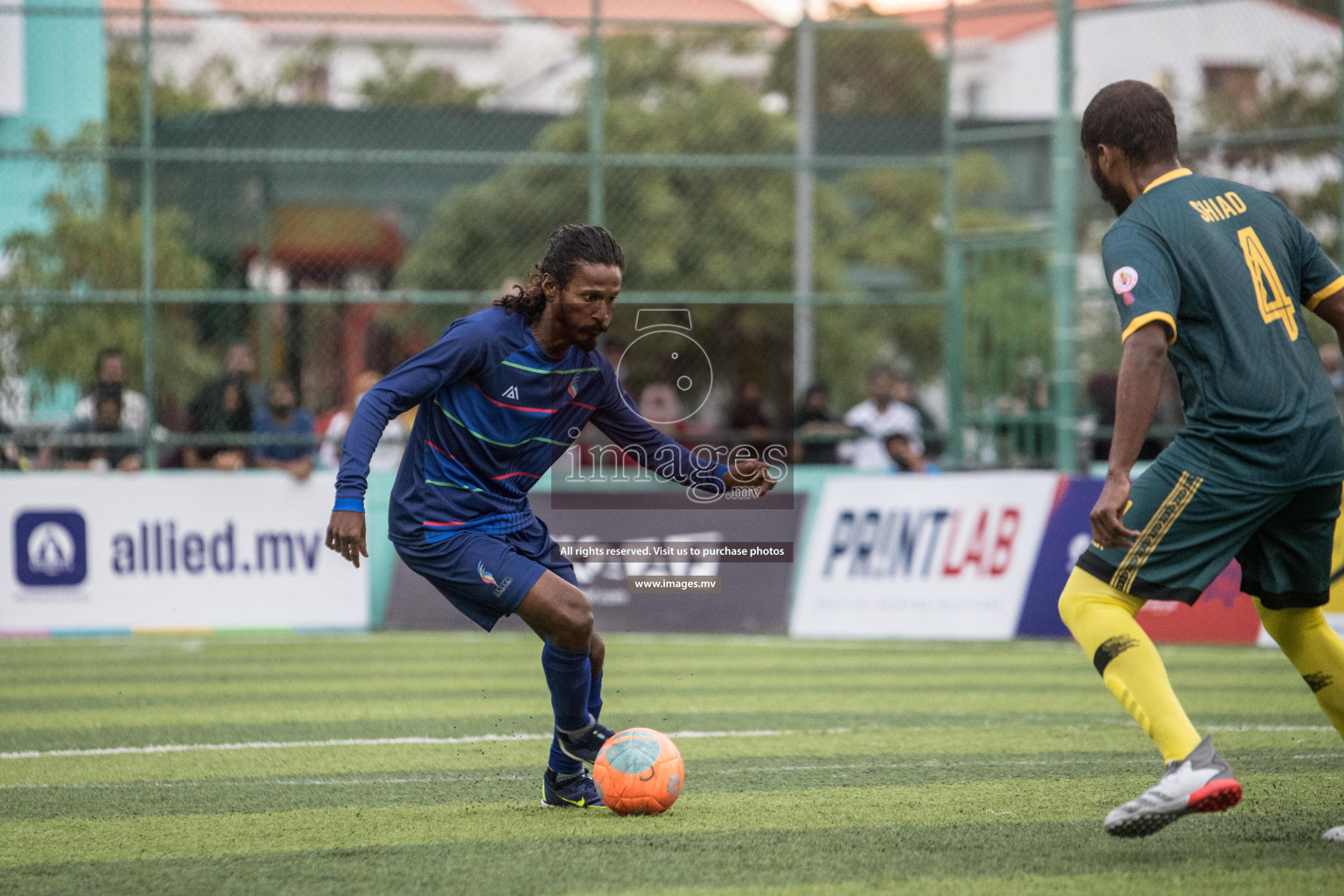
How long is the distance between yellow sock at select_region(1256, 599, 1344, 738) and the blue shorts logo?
9821mm

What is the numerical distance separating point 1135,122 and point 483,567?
241 cm

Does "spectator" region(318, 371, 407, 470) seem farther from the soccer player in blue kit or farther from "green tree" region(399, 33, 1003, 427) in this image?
the soccer player in blue kit

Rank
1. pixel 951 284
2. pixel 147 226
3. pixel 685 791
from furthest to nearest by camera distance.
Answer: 1. pixel 951 284
2. pixel 147 226
3. pixel 685 791

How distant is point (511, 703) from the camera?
28.2ft

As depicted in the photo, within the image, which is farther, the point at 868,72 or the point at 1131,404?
the point at 868,72

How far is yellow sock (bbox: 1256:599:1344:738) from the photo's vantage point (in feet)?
15.4

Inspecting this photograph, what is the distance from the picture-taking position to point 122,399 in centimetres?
Answer: 1305

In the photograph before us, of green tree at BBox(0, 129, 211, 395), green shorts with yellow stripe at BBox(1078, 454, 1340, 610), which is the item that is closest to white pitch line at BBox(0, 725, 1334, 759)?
green shorts with yellow stripe at BBox(1078, 454, 1340, 610)

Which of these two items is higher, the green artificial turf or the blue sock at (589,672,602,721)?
the blue sock at (589,672,602,721)

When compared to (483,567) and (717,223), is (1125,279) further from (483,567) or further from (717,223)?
(717,223)

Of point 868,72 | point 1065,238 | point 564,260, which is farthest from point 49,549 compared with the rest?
point 868,72

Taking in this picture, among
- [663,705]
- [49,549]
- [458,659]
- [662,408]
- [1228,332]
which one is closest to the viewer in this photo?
[1228,332]

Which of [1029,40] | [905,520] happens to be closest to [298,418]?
[905,520]

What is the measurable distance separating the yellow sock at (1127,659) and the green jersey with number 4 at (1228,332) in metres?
0.44
